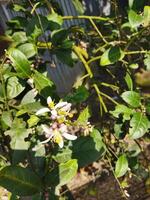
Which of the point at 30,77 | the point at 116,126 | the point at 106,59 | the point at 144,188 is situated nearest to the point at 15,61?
the point at 30,77

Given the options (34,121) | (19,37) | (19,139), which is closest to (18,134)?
(19,139)

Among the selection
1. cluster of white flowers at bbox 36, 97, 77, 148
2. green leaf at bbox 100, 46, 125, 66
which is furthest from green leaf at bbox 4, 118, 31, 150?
green leaf at bbox 100, 46, 125, 66

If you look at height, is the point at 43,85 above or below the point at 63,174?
above

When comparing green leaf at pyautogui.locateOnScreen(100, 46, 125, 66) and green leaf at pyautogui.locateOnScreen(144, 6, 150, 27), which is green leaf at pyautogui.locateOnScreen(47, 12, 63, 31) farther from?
green leaf at pyautogui.locateOnScreen(144, 6, 150, 27)

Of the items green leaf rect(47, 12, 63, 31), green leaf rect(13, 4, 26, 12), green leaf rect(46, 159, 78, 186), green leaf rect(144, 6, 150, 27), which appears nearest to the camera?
green leaf rect(46, 159, 78, 186)

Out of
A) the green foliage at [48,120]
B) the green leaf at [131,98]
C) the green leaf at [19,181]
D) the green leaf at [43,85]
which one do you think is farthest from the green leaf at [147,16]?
the green leaf at [19,181]

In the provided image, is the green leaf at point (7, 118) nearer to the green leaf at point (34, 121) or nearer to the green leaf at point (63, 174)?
the green leaf at point (34, 121)

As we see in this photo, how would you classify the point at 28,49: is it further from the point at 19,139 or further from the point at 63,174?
the point at 63,174
